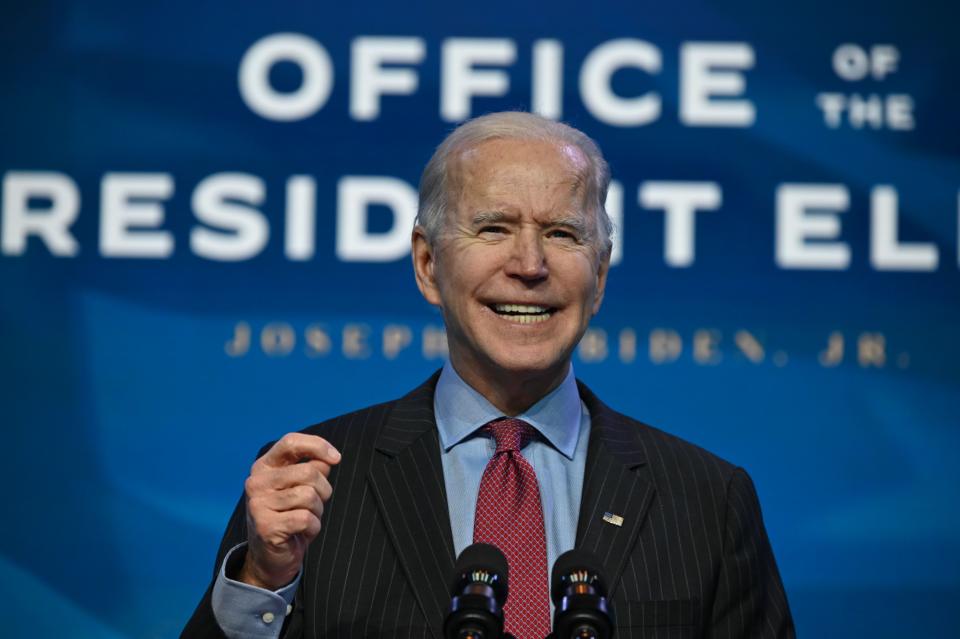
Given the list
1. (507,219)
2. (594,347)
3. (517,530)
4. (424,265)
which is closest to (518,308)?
(507,219)

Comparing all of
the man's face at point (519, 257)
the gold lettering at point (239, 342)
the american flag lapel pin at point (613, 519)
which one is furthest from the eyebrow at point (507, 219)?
the gold lettering at point (239, 342)

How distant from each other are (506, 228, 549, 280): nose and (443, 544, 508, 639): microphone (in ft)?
2.21

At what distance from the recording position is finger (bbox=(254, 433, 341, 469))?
61.7 inches

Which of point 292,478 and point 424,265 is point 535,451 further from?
point 292,478

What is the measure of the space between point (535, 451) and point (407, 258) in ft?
5.08

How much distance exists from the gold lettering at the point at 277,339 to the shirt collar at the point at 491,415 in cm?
146

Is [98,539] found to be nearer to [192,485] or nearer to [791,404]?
[192,485]

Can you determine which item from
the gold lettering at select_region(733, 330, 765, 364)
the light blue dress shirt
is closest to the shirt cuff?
the light blue dress shirt

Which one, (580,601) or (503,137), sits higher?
(503,137)

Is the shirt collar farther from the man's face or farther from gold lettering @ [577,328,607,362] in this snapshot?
gold lettering @ [577,328,607,362]

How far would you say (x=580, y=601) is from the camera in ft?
4.43

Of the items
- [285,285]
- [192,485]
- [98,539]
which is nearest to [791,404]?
[285,285]

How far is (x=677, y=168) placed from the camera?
11.7 feet

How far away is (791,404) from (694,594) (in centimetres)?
162
